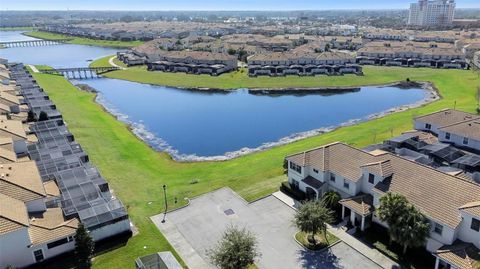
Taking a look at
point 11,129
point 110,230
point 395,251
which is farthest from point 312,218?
point 11,129

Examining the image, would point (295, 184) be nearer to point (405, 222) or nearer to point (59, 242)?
point (405, 222)

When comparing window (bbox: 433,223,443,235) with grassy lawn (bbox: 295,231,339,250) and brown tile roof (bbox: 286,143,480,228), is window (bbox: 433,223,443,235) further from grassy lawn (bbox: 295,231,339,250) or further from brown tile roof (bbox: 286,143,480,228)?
grassy lawn (bbox: 295,231,339,250)

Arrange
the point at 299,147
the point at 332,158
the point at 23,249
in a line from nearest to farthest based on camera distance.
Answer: the point at 23,249 < the point at 332,158 < the point at 299,147

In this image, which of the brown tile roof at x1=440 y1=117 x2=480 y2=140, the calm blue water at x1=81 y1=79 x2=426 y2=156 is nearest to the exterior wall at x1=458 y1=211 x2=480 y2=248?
the brown tile roof at x1=440 y1=117 x2=480 y2=140

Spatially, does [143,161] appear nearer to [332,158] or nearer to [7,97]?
[332,158]

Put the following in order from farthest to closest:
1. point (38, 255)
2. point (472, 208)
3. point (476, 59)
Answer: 1. point (476, 59)
2. point (38, 255)
3. point (472, 208)

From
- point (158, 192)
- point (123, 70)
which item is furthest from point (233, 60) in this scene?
point (158, 192)
